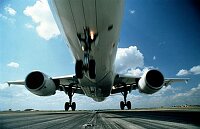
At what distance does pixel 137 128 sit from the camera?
4668 millimetres

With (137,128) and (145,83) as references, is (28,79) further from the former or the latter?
(137,128)

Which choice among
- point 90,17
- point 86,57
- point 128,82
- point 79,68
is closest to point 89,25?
point 90,17

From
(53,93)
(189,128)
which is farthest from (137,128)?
(53,93)

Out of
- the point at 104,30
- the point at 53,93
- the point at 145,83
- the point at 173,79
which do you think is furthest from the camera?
the point at 173,79

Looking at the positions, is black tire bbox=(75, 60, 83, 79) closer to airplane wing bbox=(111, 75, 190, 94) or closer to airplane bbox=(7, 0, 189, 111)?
airplane bbox=(7, 0, 189, 111)

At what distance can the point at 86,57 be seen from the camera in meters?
8.38

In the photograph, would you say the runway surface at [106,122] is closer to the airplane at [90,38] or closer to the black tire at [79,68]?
the black tire at [79,68]

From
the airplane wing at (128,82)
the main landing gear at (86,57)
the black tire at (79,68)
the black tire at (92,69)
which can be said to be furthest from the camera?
the airplane wing at (128,82)

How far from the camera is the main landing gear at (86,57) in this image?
703 cm

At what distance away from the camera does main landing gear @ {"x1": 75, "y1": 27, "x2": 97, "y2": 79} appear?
7031 mm

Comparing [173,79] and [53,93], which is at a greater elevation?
[173,79]

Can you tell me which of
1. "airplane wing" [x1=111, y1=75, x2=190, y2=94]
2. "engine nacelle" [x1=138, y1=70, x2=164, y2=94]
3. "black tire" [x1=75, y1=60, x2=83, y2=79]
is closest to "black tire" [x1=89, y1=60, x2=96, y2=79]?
"black tire" [x1=75, y1=60, x2=83, y2=79]

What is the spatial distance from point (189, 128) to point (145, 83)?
10.0 m

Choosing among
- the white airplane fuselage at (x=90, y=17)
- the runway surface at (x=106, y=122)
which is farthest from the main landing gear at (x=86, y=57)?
the runway surface at (x=106, y=122)
